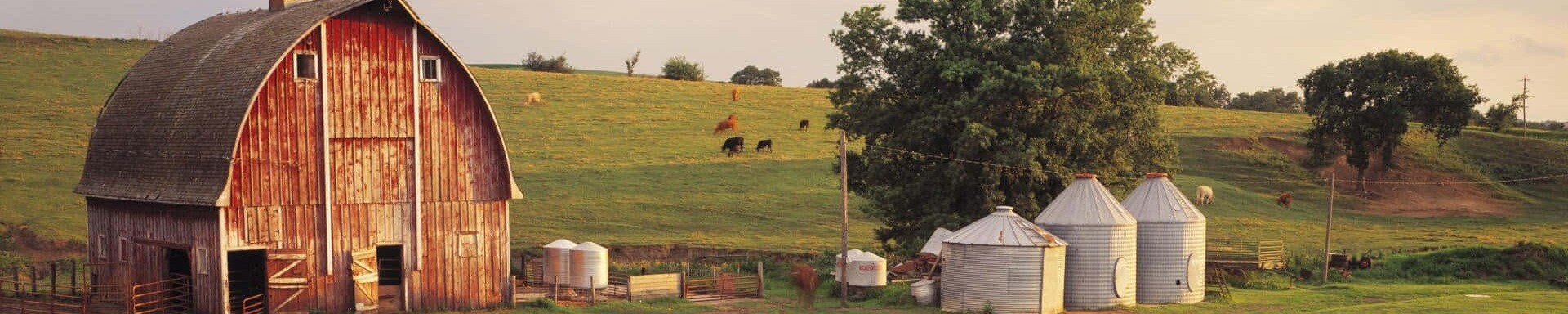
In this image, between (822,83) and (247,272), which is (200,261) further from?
(822,83)

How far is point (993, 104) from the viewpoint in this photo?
46062 mm

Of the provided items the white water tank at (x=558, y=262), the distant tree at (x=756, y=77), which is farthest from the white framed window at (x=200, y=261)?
the distant tree at (x=756, y=77)

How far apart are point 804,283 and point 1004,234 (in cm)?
790

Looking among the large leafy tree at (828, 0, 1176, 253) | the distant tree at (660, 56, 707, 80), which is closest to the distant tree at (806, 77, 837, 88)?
the distant tree at (660, 56, 707, 80)

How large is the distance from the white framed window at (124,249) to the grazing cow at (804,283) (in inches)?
698

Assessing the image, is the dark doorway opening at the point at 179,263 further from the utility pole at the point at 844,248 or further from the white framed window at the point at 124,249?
the utility pole at the point at 844,248

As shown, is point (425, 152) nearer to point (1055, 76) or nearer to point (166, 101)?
point (166, 101)

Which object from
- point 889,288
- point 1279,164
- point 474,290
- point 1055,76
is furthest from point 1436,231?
point 474,290

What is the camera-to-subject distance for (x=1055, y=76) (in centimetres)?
4500

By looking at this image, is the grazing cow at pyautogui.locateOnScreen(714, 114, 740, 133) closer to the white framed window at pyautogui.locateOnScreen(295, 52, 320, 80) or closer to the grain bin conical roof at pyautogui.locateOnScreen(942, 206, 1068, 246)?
the grain bin conical roof at pyautogui.locateOnScreen(942, 206, 1068, 246)

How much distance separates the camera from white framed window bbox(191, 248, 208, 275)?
104 feet

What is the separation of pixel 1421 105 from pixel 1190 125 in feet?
54.2

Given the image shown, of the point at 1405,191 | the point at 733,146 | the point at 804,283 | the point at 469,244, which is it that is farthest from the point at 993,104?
the point at 1405,191

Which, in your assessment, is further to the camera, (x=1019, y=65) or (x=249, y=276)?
(x=1019, y=65)
